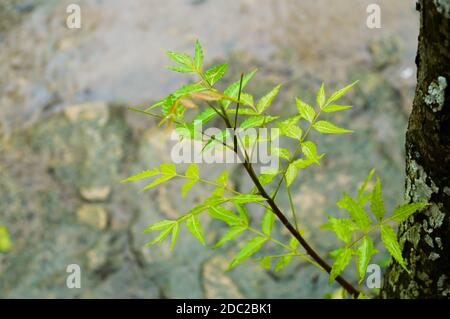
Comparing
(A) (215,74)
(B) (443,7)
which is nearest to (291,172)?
(A) (215,74)

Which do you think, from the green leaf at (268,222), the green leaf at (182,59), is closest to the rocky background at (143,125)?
the green leaf at (268,222)

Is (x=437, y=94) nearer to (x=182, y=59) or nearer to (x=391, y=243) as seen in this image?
(x=391, y=243)

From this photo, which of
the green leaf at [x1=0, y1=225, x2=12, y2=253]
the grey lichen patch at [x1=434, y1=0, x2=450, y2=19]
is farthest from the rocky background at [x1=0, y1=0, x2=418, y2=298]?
the grey lichen patch at [x1=434, y1=0, x2=450, y2=19]

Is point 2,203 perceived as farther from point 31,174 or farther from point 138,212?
point 138,212

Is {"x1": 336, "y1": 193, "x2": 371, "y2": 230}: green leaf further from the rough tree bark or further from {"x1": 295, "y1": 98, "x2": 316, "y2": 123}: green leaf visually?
{"x1": 295, "y1": 98, "x2": 316, "y2": 123}: green leaf
